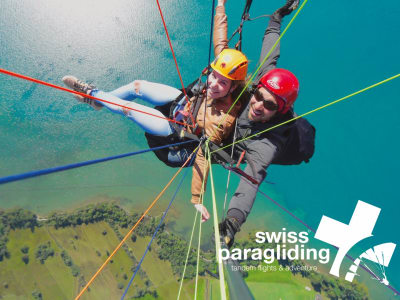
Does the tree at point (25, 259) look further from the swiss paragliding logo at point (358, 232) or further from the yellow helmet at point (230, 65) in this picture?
the yellow helmet at point (230, 65)

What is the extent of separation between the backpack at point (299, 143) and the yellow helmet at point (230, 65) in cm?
52

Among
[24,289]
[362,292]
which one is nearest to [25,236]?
[24,289]

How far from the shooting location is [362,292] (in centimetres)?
776

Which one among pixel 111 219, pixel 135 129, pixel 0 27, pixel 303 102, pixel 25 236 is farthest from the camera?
pixel 25 236

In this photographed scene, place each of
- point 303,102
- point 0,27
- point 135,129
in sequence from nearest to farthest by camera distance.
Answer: point 0,27, point 303,102, point 135,129

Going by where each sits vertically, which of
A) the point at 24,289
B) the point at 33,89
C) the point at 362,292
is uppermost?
the point at 362,292

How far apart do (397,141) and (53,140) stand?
20.9 feet

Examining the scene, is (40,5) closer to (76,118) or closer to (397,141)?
(76,118)

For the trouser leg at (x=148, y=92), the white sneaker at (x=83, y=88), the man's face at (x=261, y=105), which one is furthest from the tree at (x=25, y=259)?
the man's face at (x=261, y=105)

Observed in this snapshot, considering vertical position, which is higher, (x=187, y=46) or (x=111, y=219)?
(x=187, y=46)

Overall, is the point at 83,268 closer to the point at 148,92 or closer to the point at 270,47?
the point at 148,92

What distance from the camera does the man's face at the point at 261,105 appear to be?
1374 millimetres

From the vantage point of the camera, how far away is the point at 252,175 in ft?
4.44

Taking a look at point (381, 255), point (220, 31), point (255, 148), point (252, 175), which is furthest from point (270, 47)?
point (381, 255)
